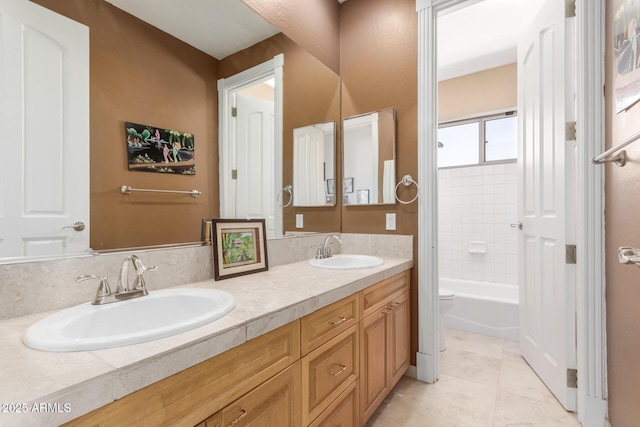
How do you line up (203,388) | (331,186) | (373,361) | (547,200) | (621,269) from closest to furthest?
(203,388), (621,269), (373,361), (547,200), (331,186)

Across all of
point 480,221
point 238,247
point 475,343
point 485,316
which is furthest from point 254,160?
point 480,221

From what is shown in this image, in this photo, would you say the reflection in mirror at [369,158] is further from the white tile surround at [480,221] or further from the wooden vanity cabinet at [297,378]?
the white tile surround at [480,221]

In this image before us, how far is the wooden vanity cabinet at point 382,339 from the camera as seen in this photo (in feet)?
4.65

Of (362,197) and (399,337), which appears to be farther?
(362,197)

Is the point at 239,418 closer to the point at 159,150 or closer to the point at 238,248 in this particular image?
the point at 238,248

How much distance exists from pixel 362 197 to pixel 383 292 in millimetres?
817

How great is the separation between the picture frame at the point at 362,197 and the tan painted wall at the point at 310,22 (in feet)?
3.12

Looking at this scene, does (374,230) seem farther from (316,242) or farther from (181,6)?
(181,6)

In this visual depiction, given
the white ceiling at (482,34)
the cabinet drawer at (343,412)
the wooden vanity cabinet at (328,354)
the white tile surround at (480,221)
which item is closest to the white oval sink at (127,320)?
the wooden vanity cabinet at (328,354)

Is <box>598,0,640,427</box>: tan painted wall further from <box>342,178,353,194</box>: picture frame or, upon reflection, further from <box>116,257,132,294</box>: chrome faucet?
<box>116,257,132,294</box>: chrome faucet

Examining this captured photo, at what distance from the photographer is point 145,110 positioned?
3.73 feet

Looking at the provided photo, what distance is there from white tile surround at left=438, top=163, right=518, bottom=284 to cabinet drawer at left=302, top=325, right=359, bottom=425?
2.64 metres

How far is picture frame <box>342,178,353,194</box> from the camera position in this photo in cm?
229

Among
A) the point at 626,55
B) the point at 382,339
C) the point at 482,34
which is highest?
the point at 482,34
